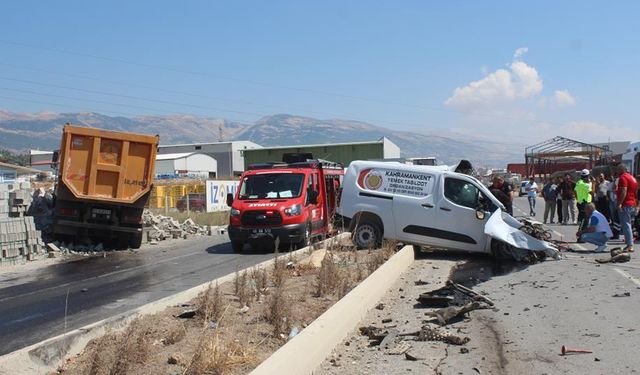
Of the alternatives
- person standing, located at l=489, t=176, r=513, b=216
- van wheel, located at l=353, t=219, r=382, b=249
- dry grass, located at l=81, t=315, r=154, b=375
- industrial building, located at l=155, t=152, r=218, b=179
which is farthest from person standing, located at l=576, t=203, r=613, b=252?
industrial building, located at l=155, t=152, r=218, b=179

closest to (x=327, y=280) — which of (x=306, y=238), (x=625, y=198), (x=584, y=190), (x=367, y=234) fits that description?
(x=367, y=234)

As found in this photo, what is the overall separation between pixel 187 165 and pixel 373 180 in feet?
Result: 294

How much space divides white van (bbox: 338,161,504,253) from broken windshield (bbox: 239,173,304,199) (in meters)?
2.35

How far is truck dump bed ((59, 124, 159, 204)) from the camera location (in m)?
15.9

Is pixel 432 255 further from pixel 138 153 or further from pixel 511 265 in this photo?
pixel 138 153

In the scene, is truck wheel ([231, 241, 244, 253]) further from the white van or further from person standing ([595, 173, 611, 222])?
person standing ([595, 173, 611, 222])

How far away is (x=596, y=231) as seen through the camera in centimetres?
1307

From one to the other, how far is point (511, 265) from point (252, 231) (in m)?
6.48

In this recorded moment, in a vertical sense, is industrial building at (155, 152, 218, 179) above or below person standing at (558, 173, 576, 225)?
above

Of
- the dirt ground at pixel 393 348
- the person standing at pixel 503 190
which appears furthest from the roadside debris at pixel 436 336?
the person standing at pixel 503 190

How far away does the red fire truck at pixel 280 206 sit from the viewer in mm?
15336

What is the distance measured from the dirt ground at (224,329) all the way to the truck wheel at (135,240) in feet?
26.8

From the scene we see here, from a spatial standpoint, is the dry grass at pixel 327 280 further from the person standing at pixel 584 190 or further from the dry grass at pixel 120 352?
the person standing at pixel 584 190

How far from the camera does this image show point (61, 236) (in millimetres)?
17141
